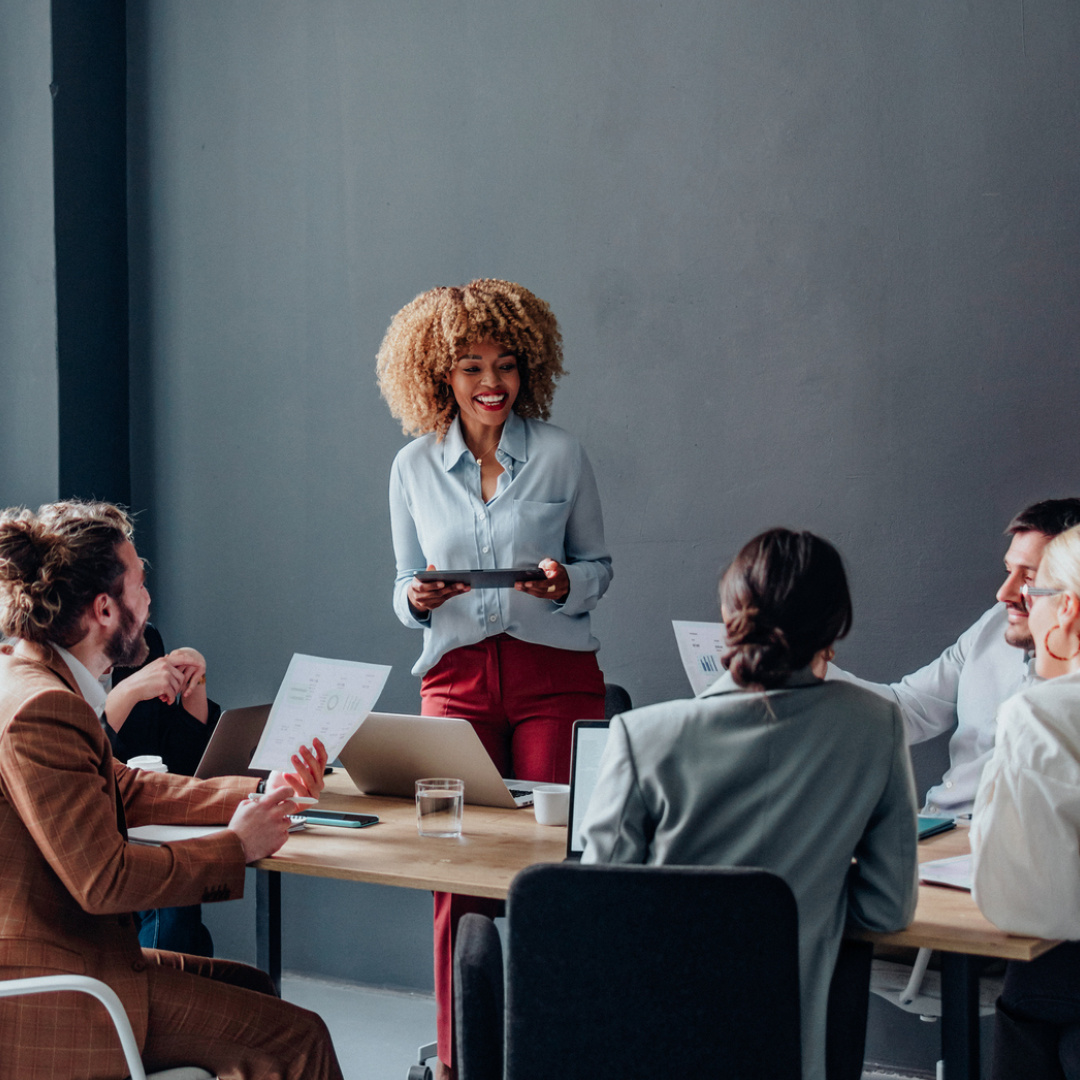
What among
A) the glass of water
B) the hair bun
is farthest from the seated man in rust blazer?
the hair bun

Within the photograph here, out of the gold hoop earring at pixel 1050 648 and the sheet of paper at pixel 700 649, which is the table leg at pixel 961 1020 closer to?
the gold hoop earring at pixel 1050 648

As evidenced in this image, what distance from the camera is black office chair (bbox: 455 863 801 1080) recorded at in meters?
1.31

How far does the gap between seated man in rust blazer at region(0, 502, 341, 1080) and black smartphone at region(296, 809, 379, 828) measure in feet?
0.53

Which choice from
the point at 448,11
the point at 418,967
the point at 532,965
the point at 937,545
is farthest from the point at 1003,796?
the point at 448,11

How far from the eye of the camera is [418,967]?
366cm

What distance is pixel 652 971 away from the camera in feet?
4.38

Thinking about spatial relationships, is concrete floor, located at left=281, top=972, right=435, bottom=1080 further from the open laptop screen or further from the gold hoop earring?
the gold hoop earring

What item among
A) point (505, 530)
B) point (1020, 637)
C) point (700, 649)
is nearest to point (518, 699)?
point (505, 530)

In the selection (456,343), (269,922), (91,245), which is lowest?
(269,922)

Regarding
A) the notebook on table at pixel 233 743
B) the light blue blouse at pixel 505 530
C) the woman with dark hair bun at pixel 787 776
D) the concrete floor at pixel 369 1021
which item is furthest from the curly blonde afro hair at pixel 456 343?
the concrete floor at pixel 369 1021

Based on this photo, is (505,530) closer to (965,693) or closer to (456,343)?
(456,343)

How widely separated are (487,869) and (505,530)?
115 centimetres

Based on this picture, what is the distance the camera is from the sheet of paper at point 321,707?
2119 mm

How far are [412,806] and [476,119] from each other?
2222 mm
